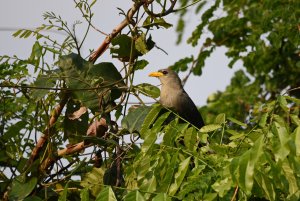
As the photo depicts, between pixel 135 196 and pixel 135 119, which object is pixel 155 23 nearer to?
pixel 135 119

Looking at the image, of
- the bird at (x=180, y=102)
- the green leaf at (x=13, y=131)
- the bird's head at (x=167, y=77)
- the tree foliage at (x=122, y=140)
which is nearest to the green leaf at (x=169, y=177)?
the tree foliage at (x=122, y=140)

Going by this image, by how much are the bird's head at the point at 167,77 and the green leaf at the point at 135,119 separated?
261 centimetres

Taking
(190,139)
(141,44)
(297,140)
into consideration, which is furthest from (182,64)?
(297,140)

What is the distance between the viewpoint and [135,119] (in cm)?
321

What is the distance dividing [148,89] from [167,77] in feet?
8.99

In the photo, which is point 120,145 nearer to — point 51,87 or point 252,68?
point 51,87

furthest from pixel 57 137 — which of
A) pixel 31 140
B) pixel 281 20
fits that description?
pixel 281 20

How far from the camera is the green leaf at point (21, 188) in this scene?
314cm

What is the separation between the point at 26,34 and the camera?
354 cm

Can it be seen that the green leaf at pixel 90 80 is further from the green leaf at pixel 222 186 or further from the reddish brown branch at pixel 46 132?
the green leaf at pixel 222 186

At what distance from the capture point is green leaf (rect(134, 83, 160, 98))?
3.39 m

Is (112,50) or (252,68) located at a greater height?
(112,50)

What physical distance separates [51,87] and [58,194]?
1.78ft

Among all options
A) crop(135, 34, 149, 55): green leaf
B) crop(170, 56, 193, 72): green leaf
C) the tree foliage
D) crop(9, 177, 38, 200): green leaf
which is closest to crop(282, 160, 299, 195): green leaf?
the tree foliage
